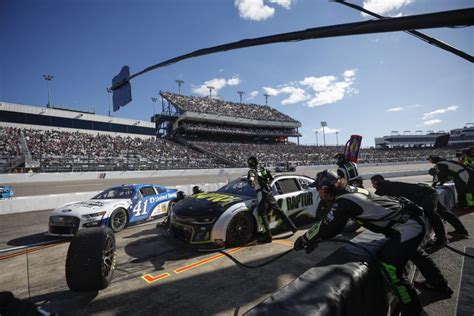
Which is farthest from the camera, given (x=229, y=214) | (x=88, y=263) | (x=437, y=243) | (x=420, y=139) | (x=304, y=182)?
(x=420, y=139)

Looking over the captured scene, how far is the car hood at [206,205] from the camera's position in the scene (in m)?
4.50

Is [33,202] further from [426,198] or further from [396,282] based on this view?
[426,198]

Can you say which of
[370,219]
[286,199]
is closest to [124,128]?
[286,199]

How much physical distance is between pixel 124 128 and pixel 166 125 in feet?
47.5

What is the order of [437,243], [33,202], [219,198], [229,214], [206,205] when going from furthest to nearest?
[33,202] < [219,198] < [206,205] < [229,214] < [437,243]

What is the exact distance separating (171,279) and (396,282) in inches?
101

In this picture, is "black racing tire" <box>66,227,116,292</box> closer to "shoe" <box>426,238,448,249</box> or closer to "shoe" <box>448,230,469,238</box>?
"shoe" <box>426,238,448,249</box>

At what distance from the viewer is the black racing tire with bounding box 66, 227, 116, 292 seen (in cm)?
278

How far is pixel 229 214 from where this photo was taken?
4.54m

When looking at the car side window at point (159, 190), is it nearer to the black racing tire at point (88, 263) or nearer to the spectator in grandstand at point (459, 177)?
the black racing tire at point (88, 263)

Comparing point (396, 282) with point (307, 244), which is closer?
point (396, 282)

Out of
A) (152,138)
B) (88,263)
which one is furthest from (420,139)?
(88,263)

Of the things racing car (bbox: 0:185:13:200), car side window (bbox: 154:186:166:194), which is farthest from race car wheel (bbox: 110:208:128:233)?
racing car (bbox: 0:185:13:200)

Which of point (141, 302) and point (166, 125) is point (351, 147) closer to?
point (141, 302)
